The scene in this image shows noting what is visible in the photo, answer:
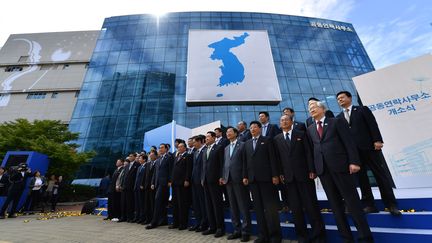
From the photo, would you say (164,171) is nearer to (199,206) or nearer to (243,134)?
(199,206)

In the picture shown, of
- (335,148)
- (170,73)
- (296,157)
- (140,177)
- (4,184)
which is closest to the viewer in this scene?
(335,148)

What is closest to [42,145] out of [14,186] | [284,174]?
[14,186]

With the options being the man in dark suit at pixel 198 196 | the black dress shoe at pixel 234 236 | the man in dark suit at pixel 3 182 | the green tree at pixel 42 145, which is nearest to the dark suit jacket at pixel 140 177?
the man in dark suit at pixel 198 196

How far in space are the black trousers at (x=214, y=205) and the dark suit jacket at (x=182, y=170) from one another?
25.9 inches

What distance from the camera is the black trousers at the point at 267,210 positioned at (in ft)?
10.6

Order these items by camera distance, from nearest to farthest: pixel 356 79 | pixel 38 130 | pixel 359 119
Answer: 1. pixel 359 119
2. pixel 356 79
3. pixel 38 130

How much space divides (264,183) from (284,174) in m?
0.35

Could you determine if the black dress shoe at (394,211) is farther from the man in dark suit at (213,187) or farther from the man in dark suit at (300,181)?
the man in dark suit at (213,187)

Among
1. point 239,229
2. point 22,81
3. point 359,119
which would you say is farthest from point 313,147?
point 22,81

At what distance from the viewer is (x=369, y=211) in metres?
3.16

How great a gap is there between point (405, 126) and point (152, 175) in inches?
244

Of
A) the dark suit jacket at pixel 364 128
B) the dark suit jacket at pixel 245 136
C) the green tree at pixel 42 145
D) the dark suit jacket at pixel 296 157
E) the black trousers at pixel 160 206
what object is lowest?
the black trousers at pixel 160 206

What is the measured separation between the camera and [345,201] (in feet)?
8.75

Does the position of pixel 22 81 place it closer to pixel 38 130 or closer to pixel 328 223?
pixel 38 130
